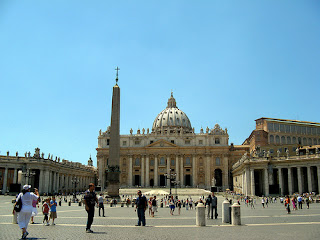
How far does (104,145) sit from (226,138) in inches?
1372

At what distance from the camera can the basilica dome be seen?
118625mm

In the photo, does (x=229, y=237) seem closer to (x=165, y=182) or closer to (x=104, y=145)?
(x=165, y=182)

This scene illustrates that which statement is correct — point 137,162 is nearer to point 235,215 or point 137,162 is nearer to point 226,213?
point 226,213

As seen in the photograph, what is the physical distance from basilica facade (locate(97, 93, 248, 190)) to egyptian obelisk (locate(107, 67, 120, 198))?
2298 inches

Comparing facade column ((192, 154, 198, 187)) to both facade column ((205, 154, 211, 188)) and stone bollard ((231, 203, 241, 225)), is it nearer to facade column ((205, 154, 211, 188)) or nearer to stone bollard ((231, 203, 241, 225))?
facade column ((205, 154, 211, 188))

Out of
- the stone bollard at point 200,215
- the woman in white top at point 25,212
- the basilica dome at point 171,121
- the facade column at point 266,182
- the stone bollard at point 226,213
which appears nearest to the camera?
the woman in white top at point 25,212

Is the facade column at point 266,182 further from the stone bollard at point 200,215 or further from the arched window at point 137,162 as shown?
the arched window at point 137,162

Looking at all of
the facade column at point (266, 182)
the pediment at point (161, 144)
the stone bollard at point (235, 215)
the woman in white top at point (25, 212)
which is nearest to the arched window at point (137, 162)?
the pediment at point (161, 144)

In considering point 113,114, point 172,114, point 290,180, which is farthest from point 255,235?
point 172,114

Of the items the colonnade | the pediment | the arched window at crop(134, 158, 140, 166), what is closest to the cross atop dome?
the pediment

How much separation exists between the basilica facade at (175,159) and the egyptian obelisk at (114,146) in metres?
58.4

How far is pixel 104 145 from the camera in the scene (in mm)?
96875

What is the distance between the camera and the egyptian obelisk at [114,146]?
31688 millimetres

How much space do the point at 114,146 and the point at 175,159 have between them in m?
63.2
